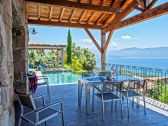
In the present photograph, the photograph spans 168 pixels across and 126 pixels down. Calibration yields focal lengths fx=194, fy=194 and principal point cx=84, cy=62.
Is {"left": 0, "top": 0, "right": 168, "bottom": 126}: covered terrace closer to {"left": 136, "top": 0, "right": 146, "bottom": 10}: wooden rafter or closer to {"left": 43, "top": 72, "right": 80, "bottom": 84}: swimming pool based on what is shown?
{"left": 136, "top": 0, "right": 146, "bottom": 10}: wooden rafter

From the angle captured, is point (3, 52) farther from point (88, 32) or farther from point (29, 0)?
point (88, 32)

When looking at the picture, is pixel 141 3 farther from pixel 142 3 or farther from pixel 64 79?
pixel 64 79

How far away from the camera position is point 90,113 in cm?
403

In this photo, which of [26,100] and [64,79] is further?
[64,79]

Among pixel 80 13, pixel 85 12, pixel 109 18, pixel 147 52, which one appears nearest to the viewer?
pixel 85 12

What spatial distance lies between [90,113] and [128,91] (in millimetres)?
914

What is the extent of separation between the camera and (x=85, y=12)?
22.7 feet

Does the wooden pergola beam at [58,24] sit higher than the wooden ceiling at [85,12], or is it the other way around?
the wooden ceiling at [85,12]

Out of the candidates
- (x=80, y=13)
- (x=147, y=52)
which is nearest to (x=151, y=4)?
(x=80, y=13)

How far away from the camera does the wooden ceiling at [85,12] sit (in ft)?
17.8

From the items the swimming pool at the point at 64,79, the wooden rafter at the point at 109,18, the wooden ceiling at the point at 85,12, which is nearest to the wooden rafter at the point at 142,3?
the wooden ceiling at the point at 85,12

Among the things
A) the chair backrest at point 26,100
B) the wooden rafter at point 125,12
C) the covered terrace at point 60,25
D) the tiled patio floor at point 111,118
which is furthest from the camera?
the wooden rafter at point 125,12

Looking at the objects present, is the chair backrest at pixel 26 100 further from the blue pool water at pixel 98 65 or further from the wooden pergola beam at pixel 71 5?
the blue pool water at pixel 98 65

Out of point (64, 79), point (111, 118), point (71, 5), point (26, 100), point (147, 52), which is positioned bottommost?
point (111, 118)
